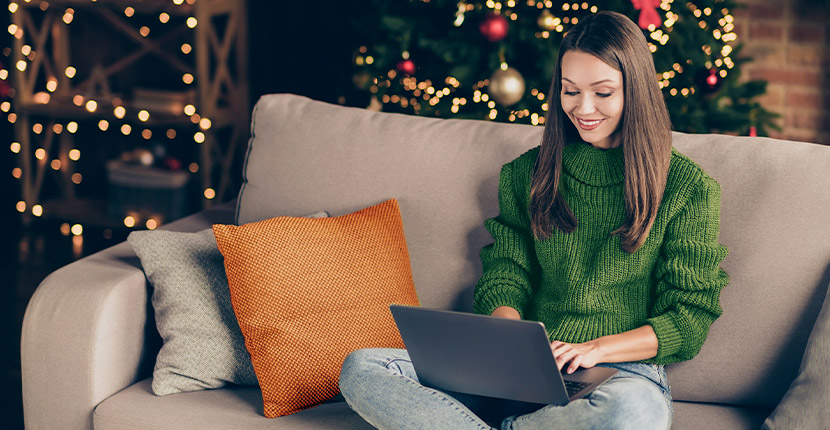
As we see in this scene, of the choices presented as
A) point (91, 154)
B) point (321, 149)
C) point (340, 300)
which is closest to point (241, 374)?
point (340, 300)

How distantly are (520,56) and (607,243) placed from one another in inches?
47.3

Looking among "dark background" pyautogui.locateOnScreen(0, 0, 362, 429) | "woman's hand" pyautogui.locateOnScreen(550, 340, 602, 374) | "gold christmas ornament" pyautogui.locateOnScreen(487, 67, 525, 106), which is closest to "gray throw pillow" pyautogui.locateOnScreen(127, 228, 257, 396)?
"woman's hand" pyautogui.locateOnScreen(550, 340, 602, 374)

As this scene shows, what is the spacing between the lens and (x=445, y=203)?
1870 mm

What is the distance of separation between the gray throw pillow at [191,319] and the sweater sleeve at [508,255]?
0.48m

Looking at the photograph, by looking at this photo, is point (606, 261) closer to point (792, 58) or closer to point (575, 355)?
point (575, 355)

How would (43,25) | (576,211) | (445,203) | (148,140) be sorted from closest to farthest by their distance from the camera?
(576,211) → (445,203) → (43,25) → (148,140)

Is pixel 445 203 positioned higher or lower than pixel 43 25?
lower

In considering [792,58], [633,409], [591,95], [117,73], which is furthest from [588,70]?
[117,73]

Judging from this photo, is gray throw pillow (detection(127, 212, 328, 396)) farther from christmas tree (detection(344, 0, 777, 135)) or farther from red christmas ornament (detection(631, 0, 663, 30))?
red christmas ornament (detection(631, 0, 663, 30))

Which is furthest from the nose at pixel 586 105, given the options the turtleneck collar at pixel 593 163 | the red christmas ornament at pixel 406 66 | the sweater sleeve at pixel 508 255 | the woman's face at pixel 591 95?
the red christmas ornament at pixel 406 66

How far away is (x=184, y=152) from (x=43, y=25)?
31.4 inches

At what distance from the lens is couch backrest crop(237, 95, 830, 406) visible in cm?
164

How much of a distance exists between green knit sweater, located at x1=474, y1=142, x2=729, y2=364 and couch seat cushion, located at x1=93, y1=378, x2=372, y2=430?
1.21 ft

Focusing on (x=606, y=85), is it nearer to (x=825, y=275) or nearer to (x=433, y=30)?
(x=825, y=275)
